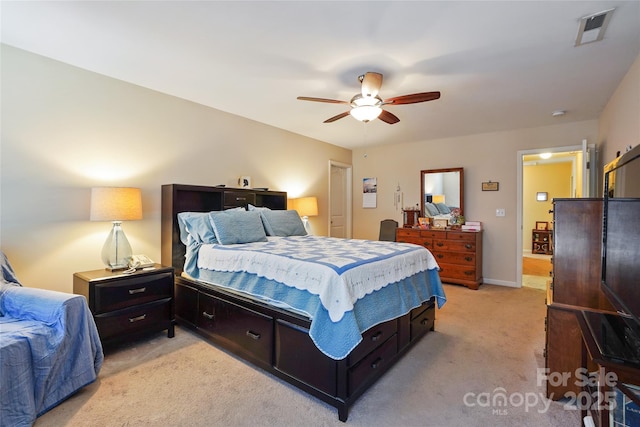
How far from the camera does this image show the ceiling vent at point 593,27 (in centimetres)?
192

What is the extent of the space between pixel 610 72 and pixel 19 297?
197 inches

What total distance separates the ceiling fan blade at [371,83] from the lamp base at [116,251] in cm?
257

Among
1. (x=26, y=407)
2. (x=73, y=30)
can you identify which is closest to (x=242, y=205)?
(x=73, y=30)

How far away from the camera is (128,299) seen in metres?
2.55

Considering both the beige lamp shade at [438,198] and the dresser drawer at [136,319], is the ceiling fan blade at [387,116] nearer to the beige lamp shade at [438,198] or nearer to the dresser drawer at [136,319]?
the beige lamp shade at [438,198]

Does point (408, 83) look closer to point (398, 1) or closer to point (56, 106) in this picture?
point (398, 1)

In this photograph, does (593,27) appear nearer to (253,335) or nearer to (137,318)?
(253,335)

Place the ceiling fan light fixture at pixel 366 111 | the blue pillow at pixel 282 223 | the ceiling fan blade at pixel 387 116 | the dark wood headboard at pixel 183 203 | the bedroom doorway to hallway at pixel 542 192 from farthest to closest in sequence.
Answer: the bedroom doorway to hallway at pixel 542 192
the blue pillow at pixel 282 223
the dark wood headboard at pixel 183 203
the ceiling fan blade at pixel 387 116
the ceiling fan light fixture at pixel 366 111

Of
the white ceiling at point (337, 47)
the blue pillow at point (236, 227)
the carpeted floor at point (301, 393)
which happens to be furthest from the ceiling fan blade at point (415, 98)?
the carpeted floor at point (301, 393)

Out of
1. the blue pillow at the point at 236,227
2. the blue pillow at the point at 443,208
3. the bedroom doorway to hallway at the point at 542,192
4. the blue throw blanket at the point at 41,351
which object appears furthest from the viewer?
the bedroom doorway to hallway at the point at 542,192

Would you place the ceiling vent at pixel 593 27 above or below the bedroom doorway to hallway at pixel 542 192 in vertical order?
above

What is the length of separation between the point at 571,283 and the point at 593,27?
1746 mm

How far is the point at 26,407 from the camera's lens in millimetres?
1617

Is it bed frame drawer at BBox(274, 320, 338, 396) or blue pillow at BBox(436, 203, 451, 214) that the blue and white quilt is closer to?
bed frame drawer at BBox(274, 320, 338, 396)
